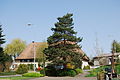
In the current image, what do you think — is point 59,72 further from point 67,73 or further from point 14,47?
point 14,47

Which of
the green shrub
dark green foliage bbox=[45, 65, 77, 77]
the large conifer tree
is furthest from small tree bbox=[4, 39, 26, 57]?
the large conifer tree

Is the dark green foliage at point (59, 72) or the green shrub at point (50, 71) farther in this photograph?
the green shrub at point (50, 71)

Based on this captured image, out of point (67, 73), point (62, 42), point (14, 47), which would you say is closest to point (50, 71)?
point (67, 73)

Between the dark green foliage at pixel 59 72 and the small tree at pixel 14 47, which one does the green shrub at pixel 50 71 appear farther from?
the small tree at pixel 14 47

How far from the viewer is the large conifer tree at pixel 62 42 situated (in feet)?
148

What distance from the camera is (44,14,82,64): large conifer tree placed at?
45028 mm

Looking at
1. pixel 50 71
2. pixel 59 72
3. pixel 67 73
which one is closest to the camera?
pixel 67 73

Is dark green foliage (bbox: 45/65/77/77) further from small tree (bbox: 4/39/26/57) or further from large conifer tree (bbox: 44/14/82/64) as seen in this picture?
small tree (bbox: 4/39/26/57)

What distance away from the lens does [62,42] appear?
4706 centimetres

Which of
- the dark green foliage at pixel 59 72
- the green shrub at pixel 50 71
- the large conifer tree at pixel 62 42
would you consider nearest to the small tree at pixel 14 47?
the green shrub at pixel 50 71

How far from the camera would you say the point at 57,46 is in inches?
1834

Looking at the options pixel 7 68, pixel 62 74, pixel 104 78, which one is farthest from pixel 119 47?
pixel 104 78

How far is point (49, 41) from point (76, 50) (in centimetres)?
530

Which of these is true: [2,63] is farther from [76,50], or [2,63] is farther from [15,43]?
[15,43]
